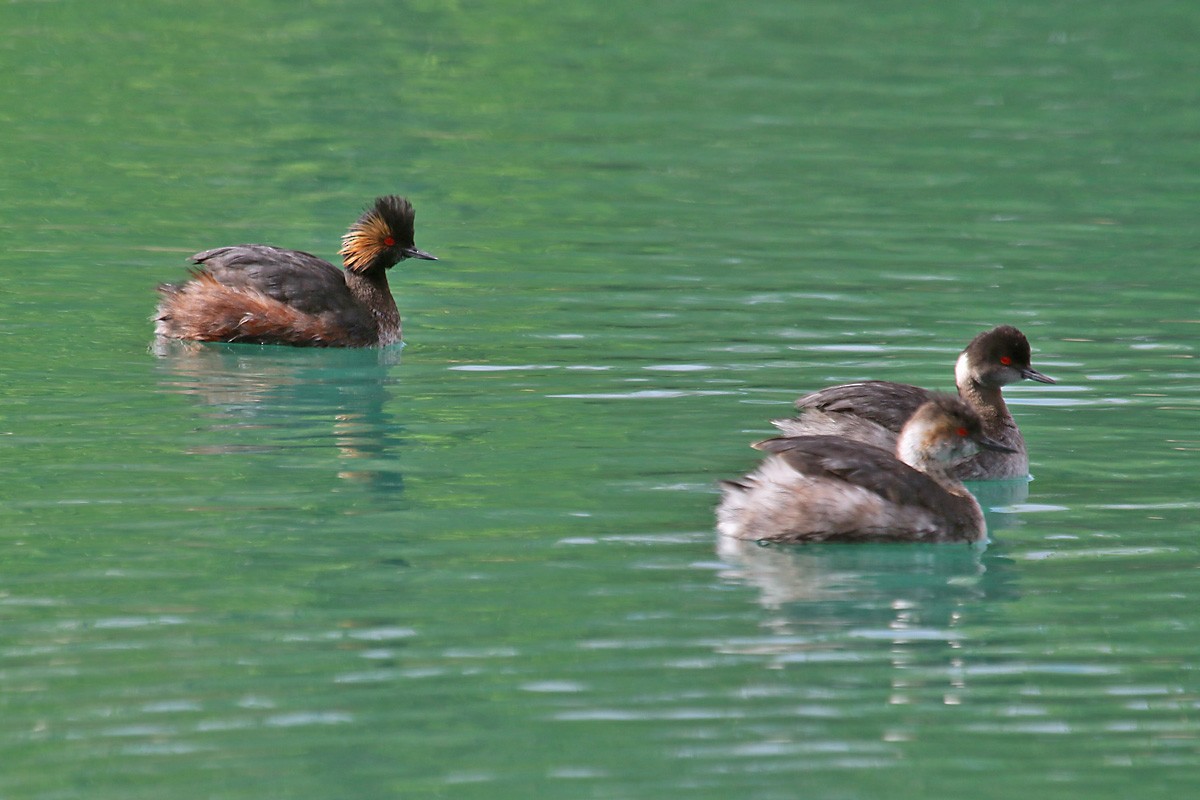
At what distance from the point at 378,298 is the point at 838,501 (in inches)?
217

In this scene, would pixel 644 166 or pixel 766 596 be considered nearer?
pixel 766 596

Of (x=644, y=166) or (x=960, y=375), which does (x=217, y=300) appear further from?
(x=644, y=166)

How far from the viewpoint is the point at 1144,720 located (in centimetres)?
738

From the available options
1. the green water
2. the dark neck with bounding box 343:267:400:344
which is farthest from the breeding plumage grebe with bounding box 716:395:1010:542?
the dark neck with bounding box 343:267:400:344

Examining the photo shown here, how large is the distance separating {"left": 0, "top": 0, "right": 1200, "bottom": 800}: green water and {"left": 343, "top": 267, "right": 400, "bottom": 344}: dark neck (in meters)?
0.21

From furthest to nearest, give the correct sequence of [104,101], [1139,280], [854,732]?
[104,101]
[1139,280]
[854,732]

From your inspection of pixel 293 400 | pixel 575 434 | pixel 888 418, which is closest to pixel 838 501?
pixel 888 418

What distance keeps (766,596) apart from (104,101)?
15.8 m

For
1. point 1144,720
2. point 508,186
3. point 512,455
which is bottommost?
point 1144,720

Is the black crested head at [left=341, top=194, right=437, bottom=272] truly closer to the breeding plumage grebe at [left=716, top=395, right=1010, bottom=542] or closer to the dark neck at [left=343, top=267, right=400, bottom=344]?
the dark neck at [left=343, top=267, right=400, bottom=344]

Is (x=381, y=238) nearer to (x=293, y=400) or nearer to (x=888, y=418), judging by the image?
(x=293, y=400)

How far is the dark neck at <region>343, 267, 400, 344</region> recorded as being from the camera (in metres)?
14.0

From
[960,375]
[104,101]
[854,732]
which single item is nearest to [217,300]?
[960,375]

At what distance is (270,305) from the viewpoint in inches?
545
